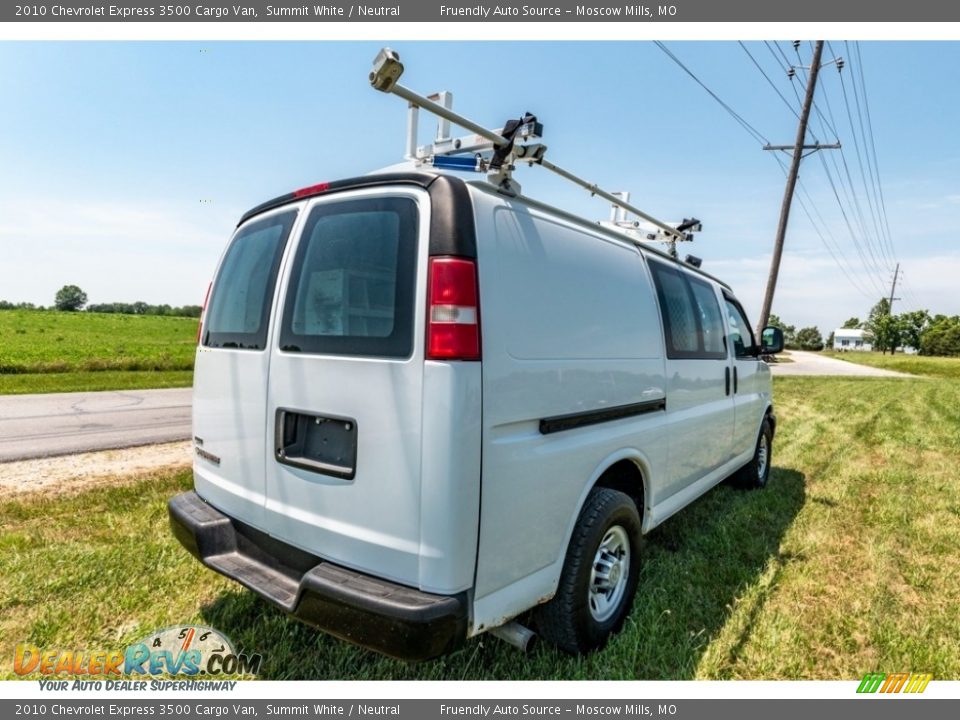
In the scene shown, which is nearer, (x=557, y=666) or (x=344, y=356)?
(x=344, y=356)

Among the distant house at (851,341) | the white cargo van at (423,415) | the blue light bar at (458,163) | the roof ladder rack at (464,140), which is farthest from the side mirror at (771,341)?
the distant house at (851,341)

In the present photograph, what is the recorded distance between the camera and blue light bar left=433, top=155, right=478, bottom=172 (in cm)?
236

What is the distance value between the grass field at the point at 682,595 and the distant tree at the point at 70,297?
A: 8312 centimetres

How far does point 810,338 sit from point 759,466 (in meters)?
137

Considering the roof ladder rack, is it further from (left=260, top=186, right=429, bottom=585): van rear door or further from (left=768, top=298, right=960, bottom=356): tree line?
(left=768, top=298, right=960, bottom=356): tree line

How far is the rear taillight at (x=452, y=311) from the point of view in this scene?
1.89 metres

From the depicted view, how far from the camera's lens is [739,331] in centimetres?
507

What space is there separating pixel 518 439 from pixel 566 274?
862 millimetres

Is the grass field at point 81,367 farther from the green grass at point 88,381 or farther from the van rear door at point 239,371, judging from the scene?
the van rear door at point 239,371

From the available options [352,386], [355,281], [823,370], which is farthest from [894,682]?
[823,370]

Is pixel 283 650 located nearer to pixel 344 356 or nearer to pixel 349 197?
pixel 344 356

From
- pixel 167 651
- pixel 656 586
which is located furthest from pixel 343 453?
pixel 656 586

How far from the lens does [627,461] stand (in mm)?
3010

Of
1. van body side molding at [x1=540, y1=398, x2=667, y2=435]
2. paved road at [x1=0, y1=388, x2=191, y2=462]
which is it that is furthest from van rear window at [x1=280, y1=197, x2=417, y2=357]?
paved road at [x1=0, y1=388, x2=191, y2=462]
